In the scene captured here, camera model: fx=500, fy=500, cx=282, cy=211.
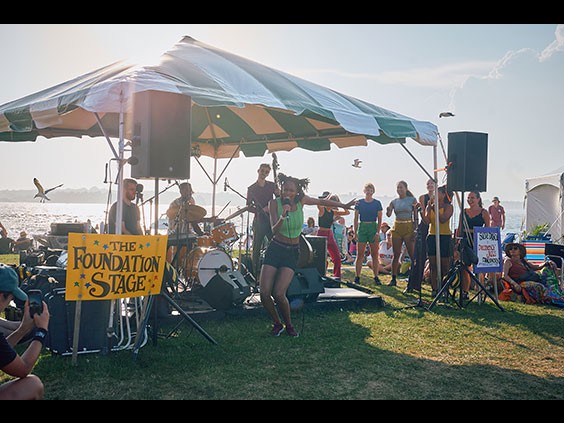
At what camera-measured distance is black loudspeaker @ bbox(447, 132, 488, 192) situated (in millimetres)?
7574

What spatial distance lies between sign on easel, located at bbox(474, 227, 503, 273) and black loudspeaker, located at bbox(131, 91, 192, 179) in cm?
470

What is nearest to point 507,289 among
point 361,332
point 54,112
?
point 361,332

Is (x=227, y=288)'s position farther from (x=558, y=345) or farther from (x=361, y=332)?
(x=558, y=345)

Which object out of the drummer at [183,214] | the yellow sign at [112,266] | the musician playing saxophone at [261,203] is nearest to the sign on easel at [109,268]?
the yellow sign at [112,266]

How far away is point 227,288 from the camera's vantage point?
251 inches

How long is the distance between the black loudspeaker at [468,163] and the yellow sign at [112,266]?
4788mm

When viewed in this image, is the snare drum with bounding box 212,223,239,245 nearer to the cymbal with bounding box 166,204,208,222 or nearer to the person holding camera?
the cymbal with bounding box 166,204,208,222

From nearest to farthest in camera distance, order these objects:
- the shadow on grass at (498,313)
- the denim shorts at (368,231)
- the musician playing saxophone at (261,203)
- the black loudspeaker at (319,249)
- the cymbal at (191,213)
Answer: the shadow on grass at (498,313), the cymbal at (191,213), the musician playing saxophone at (261,203), the black loudspeaker at (319,249), the denim shorts at (368,231)

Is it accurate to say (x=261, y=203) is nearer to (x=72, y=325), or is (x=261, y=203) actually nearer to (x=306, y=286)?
(x=306, y=286)

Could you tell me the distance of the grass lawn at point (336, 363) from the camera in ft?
13.2

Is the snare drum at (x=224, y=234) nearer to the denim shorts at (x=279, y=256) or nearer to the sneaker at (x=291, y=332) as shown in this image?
the denim shorts at (x=279, y=256)

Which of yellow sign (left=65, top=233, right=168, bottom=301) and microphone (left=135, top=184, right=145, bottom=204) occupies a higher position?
microphone (left=135, top=184, right=145, bottom=204)

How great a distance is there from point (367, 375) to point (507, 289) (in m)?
4.88

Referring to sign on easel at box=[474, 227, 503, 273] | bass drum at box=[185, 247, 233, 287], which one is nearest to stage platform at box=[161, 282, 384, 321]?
bass drum at box=[185, 247, 233, 287]
